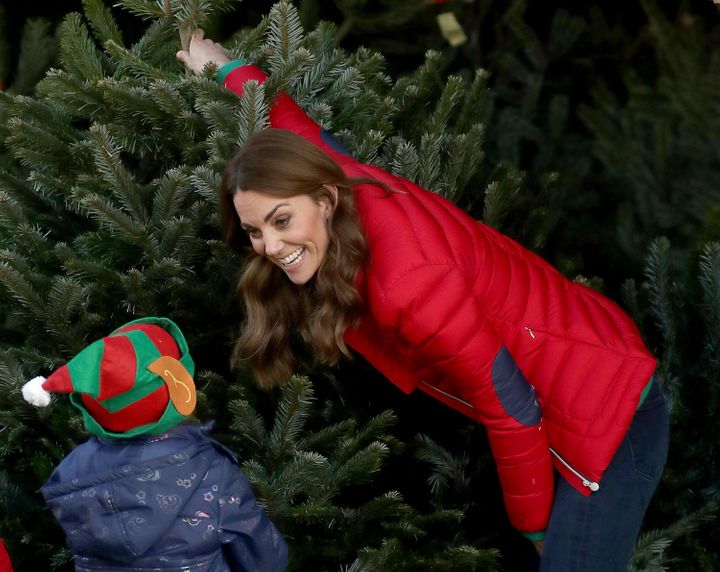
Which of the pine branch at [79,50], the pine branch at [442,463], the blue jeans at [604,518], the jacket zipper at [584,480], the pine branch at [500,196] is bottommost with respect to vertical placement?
the pine branch at [442,463]

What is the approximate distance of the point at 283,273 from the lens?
8.45ft

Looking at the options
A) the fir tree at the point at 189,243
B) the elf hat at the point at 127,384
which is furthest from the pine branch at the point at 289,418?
the elf hat at the point at 127,384

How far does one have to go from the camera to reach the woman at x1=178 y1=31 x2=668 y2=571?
225cm

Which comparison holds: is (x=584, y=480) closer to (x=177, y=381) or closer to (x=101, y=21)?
(x=177, y=381)

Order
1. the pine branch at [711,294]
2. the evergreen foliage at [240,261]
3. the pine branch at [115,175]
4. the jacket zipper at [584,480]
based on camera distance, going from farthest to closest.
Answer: the pine branch at [711,294] → the pine branch at [115,175] → the evergreen foliage at [240,261] → the jacket zipper at [584,480]

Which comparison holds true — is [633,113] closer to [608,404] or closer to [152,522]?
[608,404]

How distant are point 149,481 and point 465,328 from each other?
2.66 feet

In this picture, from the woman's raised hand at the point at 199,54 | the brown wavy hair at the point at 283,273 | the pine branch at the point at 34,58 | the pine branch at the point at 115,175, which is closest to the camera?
the brown wavy hair at the point at 283,273

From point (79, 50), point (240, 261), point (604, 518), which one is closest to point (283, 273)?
point (240, 261)

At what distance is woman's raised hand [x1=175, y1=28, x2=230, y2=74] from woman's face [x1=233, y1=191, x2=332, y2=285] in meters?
0.90

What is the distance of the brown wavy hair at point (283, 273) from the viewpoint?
Result: 2.31 metres

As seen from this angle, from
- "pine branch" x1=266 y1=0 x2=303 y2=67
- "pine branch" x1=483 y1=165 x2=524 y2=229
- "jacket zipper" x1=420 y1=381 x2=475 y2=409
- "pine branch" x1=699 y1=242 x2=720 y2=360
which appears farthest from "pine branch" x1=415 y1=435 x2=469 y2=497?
"pine branch" x1=266 y1=0 x2=303 y2=67

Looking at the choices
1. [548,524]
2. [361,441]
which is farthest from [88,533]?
[548,524]

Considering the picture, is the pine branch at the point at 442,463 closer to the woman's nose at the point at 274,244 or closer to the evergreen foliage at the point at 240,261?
the evergreen foliage at the point at 240,261
